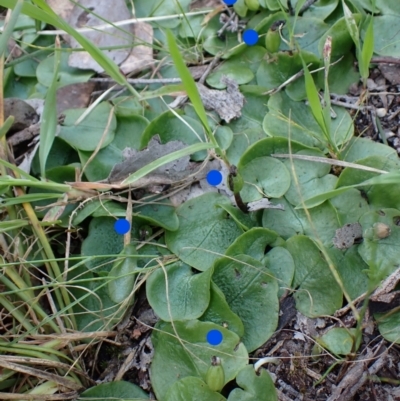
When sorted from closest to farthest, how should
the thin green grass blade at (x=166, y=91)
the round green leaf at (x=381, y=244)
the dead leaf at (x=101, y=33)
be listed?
1. the round green leaf at (x=381, y=244)
2. the thin green grass blade at (x=166, y=91)
3. the dead leaf at (x=101, y=33)

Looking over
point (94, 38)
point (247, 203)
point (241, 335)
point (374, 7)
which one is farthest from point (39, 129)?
point (374, 7)

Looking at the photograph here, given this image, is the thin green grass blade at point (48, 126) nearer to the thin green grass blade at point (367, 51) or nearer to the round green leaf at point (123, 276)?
the round green leaf at point (123, 276)

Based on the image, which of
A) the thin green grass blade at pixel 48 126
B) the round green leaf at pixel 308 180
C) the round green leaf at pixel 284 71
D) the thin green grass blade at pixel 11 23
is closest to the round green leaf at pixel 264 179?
the round green leaf at pixel 308 180

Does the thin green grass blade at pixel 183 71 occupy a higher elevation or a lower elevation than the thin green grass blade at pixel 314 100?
higher

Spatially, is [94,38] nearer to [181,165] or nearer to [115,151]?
[115,151]

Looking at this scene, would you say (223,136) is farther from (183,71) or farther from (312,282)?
(312,282)

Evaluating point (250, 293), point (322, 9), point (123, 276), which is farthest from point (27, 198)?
point (322, 9)

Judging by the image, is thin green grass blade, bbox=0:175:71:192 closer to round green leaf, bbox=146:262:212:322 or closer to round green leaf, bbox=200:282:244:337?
round green leaf, bbox=146:262:212:322
